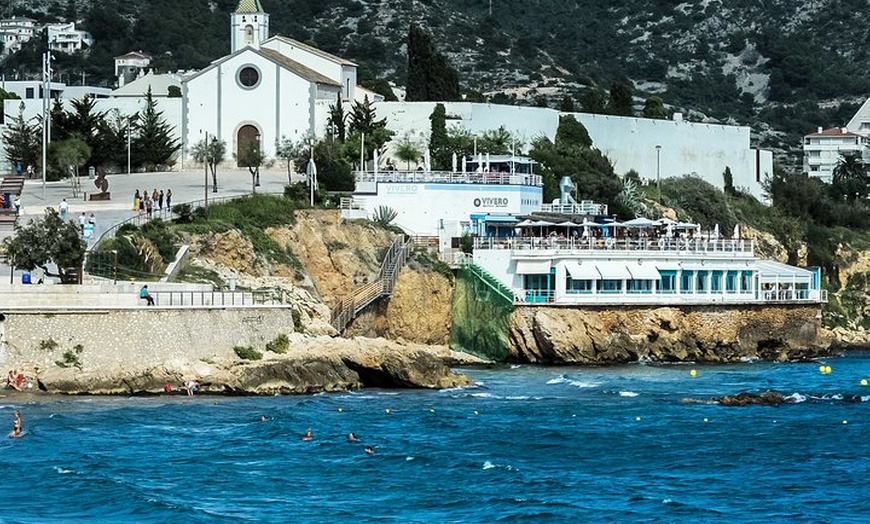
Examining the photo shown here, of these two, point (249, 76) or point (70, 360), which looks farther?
point (249, 76)

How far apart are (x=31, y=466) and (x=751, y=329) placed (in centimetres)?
3343

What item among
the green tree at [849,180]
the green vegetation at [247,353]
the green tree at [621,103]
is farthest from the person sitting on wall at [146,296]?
the green tree at [849,180]

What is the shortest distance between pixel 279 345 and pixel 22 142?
35.4 metres

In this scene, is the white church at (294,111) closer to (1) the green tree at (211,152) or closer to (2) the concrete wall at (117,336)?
(1) the green tree at (211,152)

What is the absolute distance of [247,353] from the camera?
175 feet

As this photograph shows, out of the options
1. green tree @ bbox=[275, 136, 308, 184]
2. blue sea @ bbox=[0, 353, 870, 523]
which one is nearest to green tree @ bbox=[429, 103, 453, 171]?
green tree @ bbox=[275, 136, 308, 184]

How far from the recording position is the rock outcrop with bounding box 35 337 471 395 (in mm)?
50906

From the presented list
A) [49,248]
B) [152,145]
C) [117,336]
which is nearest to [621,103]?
[152,145]

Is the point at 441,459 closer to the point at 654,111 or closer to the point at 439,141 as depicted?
the point at 439,141

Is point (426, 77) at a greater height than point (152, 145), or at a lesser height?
greater

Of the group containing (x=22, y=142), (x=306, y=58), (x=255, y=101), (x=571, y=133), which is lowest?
(x=22, y=142)

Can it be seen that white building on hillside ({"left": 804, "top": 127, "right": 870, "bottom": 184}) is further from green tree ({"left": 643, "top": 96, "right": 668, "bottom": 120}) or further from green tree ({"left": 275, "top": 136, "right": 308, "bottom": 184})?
green tree ({"left": 275, "top": 136, "right": 308, "bottom": 184})

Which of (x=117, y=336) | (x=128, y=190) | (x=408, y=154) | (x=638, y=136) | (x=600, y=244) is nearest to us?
(x=117, y=336)

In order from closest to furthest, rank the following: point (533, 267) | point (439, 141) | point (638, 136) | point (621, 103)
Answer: point (533, 267) < point (439, 141) < point (638, 136) < point (621, 103)
